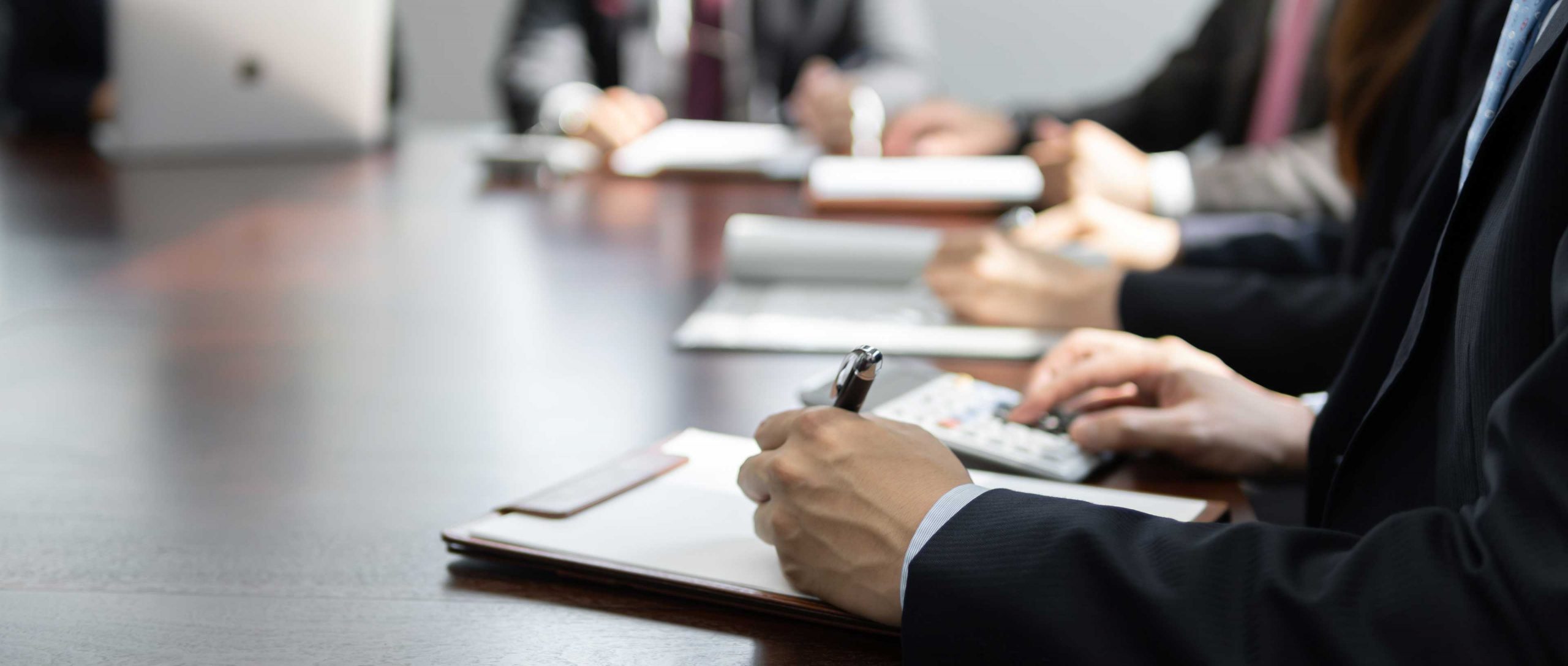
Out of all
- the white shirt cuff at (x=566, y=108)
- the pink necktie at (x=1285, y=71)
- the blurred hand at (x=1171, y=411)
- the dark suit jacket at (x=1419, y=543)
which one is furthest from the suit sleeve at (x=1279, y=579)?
the white shirt cuff at (x=566, y=108)

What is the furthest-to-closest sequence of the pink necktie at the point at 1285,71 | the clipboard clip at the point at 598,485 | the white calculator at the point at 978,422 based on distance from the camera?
the pink necktie at the point at 1285,71 → the white calculator at the point at 978,422 → the clipboard clip at the point at 598,485

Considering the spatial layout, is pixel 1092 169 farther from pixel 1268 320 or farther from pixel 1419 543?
pixel 1419 543

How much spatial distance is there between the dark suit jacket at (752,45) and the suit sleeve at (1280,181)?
1.14 m

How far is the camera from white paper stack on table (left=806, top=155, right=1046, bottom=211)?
5.94 ft

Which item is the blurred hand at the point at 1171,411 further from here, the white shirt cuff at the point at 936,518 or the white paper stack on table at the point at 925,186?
the white paper stack on table at the point at 925,186

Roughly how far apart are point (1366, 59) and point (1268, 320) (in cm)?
39

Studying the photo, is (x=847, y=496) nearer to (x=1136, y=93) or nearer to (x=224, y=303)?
(x=224, y=303)

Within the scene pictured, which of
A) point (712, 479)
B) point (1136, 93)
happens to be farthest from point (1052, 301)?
point (1136, 93)

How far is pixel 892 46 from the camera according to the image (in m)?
2.95

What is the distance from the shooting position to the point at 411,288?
130 cm

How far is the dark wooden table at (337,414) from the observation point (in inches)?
23.5

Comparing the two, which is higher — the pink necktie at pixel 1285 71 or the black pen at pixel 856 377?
the pink necktie at pixel 1285 71

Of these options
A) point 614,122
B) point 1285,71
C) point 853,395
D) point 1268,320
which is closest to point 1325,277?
point 1268,320

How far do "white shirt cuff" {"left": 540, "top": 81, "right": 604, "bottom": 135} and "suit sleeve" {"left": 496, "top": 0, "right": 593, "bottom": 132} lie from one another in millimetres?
34
